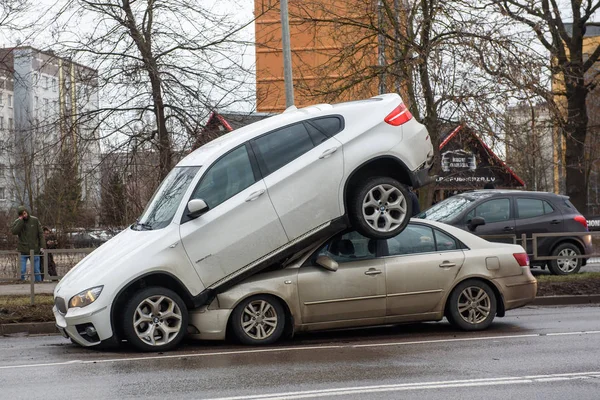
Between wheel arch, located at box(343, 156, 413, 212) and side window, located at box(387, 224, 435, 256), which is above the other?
wheel arch, located at box(343, 156, 413, 212)

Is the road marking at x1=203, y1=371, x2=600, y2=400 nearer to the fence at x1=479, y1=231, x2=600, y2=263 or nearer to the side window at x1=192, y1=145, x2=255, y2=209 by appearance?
the side window at x1=192, y1=145, x2=255, y2=209

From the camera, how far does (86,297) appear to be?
9.79 m

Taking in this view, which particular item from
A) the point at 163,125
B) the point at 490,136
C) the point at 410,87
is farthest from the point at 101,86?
the point at 490,136

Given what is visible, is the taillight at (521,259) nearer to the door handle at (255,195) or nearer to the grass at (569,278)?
the door handle at (255,195)

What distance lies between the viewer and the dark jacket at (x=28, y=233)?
19.4m

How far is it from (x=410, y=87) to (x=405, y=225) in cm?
807

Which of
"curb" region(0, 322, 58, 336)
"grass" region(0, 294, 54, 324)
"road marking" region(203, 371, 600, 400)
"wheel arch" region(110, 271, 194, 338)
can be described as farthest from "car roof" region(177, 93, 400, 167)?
"road marking" region(203, 371, 600, 400)

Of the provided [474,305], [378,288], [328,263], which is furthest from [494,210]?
Answer: [328,263]

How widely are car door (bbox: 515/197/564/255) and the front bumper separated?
34.0 ft

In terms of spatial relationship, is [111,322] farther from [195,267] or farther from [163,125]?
[163,125]

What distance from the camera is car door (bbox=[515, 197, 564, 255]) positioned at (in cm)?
1814

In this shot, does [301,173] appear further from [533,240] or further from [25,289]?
[533,240]

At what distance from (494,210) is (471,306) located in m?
7.48

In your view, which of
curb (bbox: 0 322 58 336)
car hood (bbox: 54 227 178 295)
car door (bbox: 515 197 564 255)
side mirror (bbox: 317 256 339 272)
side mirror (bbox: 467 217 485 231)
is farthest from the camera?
car door (bbox: 515 197 564 255)
